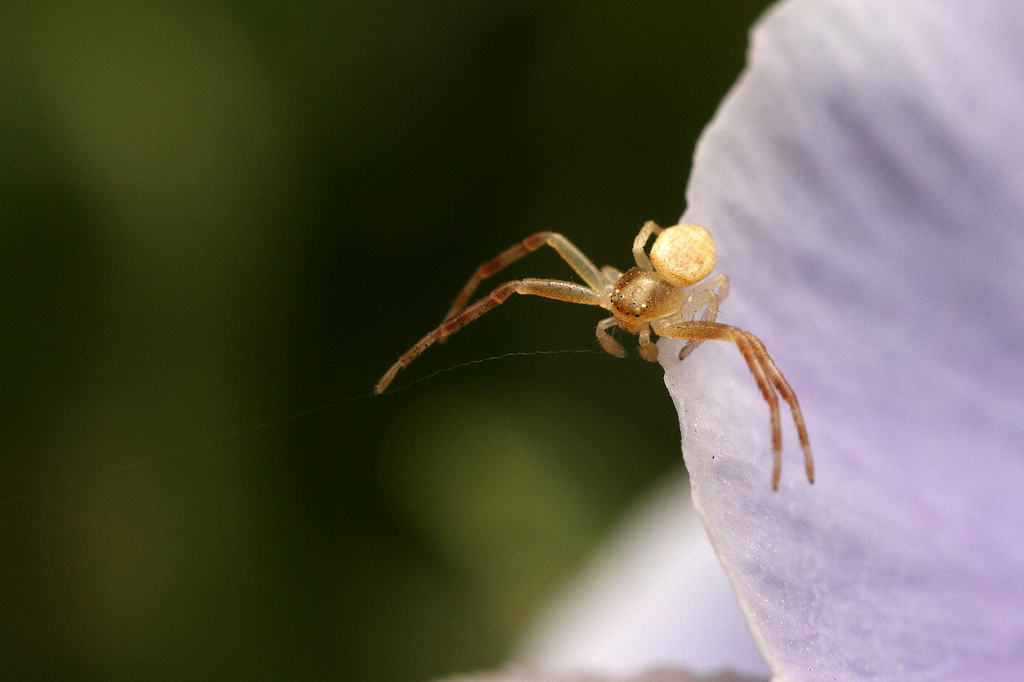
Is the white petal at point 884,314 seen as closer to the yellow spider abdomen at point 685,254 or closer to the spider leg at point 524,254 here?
the yellow spider abdomen at point 685,254

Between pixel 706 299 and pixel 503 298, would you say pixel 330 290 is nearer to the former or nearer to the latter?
pixel 503 298

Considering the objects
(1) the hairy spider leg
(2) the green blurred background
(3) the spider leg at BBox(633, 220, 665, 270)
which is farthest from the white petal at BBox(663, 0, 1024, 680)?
(2) the green blurred background

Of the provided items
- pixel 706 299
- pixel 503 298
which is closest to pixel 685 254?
pixel 706 299

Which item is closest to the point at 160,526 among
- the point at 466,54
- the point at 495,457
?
the point at 495,457

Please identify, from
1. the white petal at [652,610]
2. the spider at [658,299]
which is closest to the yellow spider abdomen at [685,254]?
the spider at [658,299]

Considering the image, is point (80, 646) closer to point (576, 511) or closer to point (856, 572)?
point (576, 511)

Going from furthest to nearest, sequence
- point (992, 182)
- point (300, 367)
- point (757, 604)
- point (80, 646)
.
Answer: point (300, 367) → point (80, 646) → point (992, 182) → point (757, 604)
